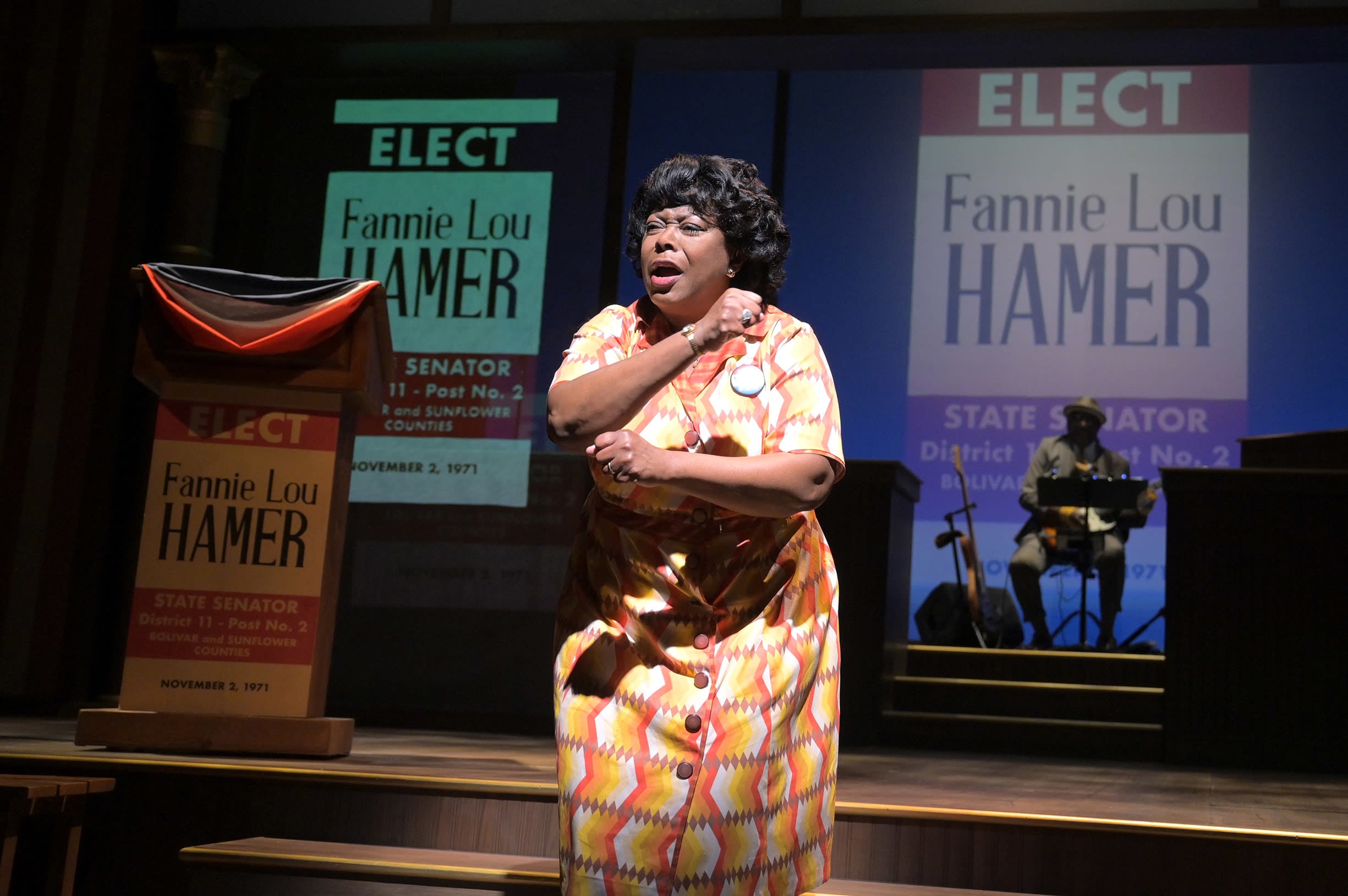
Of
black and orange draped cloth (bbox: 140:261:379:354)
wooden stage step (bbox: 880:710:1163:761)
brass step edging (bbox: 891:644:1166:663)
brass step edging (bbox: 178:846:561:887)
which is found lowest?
brass step edging (bbox: 178:846:561:887)

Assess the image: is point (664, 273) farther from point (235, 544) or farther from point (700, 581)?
point (235, 544)

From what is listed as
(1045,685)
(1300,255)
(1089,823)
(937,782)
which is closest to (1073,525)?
(1045,685)

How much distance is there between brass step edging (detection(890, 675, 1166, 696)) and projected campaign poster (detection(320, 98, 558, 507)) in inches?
75.6

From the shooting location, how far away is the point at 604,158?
5496 millimetres

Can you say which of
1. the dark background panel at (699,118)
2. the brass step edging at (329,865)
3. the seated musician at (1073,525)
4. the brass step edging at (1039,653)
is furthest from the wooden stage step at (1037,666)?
the brass step edging at (329,865)

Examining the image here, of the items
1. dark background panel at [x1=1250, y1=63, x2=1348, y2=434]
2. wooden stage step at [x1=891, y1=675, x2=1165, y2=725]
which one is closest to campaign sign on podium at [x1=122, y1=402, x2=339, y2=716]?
wooden stage step at [x1=891, y1=675, x2=1165, y2=725]

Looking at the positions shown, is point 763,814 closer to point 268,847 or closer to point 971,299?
point 268,847

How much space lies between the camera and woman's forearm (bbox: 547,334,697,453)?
1308 millimetres

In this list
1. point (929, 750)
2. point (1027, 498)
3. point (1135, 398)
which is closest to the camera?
point (929, 750)

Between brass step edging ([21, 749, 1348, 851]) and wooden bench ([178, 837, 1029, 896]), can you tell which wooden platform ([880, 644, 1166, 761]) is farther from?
wooden bench ([178, 837, 1029, 896])

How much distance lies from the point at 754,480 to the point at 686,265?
30cm

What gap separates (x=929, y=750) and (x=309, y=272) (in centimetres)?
327

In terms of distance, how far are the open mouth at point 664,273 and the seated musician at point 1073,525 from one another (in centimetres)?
550

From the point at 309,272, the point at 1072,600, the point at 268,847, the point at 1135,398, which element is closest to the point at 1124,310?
the point at 1135,398
